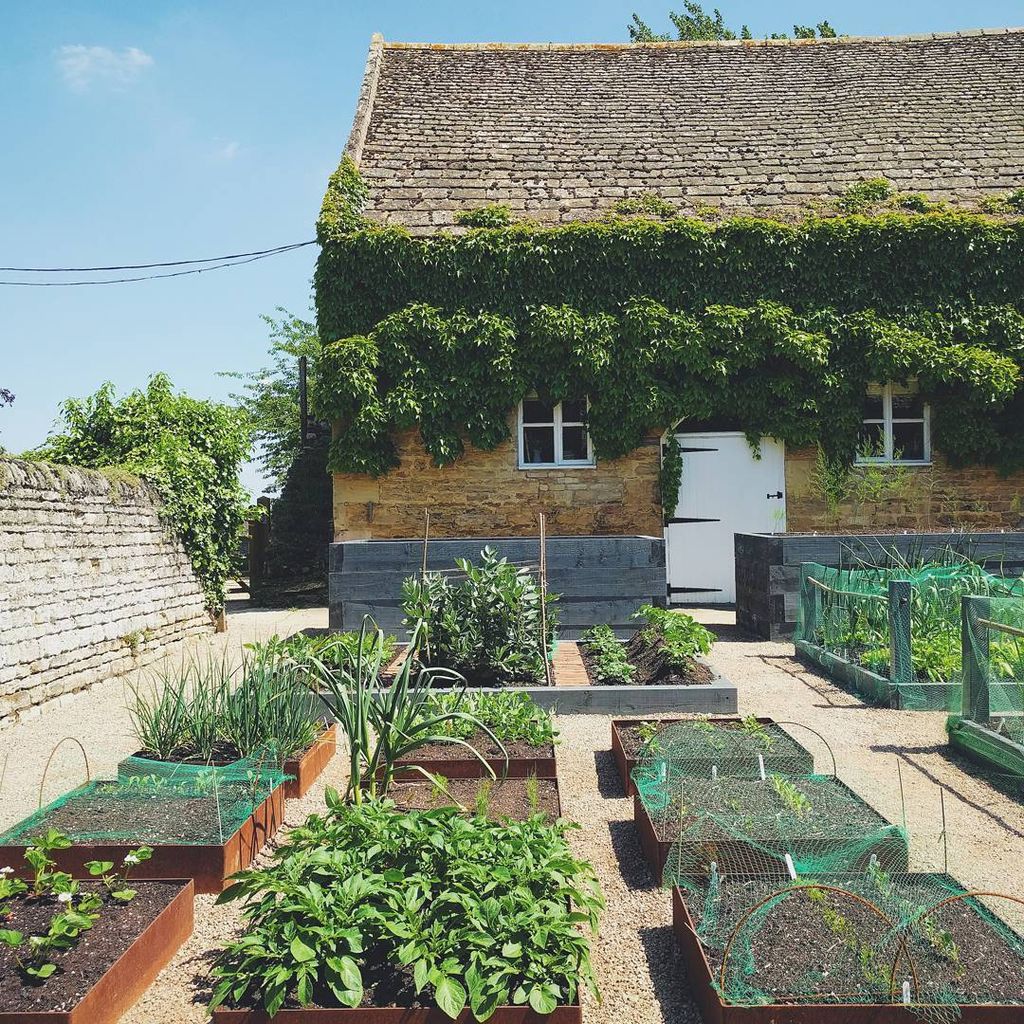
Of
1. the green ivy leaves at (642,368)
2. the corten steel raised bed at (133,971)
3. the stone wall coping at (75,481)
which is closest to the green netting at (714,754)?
the corten steel raised bed at (133,971)

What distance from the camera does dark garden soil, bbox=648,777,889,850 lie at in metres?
3.68

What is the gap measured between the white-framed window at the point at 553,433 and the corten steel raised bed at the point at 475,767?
737 centimetres

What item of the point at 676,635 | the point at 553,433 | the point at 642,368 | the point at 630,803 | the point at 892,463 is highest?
the point at 642,368

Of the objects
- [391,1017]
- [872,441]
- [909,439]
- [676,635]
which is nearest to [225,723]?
[391,1017]

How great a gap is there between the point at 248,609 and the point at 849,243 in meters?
10.2

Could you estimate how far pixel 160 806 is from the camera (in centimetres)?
417

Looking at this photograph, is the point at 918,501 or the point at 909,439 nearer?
the point at 918,501

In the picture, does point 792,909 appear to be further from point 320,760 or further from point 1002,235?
point 1002,235

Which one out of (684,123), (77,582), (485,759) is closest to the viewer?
(485,759)

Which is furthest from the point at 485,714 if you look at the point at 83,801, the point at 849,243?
the point at 849,243

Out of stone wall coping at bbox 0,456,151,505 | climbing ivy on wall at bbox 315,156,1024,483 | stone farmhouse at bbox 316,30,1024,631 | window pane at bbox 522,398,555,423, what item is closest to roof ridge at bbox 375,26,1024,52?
stone farmhouse at bbox 316,30,1024,631

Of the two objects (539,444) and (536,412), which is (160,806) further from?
(536,412)

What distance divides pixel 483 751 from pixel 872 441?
893 cm

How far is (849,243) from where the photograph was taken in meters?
11.7
